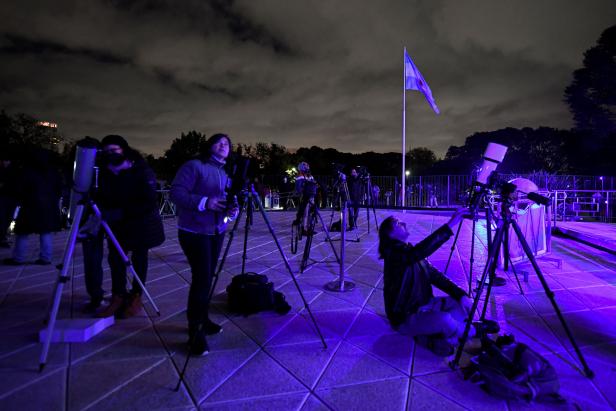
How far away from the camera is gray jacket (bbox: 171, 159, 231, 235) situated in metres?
2.40

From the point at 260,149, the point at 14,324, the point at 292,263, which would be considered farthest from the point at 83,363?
the point at 260,149

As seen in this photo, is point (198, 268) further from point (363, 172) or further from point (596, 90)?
point (596, 90)

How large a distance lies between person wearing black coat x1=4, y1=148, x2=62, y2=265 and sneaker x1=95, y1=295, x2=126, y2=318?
294 centimetres

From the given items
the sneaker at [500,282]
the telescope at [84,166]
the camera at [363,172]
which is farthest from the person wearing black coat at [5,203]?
the sneaker at [500,282]

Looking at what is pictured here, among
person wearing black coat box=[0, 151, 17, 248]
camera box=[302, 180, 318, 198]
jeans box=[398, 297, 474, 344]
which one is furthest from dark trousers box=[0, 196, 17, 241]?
jeans box=[398, 297, 474, 344]

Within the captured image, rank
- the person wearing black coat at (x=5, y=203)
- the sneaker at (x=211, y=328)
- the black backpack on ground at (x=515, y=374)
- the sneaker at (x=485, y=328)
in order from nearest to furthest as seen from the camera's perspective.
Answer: the black backpack on ground at (x=515, y=374) < the sneaker at (x=485, y=328) < the sneaker at (x=211, y=328) < the person wearing black coat at (x=5, y=203)

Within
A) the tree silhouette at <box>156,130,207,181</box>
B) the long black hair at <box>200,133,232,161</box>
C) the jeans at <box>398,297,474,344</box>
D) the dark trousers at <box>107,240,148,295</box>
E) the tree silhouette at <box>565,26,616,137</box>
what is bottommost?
the jeans at <box>398,297,474,344</box>

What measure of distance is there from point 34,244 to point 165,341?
6401 millimetres

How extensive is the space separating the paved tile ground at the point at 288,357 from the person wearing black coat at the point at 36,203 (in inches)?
47.9

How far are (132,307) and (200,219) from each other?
150cm

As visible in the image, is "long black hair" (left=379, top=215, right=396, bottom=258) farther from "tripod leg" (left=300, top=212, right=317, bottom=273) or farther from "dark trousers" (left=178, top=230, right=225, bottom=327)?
"tripod leg" (left=300, top=212, right=317, bottom=273)

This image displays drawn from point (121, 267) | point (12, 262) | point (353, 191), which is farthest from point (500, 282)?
point (12, 262)

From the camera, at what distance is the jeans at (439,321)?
8.38 ft

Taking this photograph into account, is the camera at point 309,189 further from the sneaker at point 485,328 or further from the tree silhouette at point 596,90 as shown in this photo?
the tree silhouette at point 596,90
